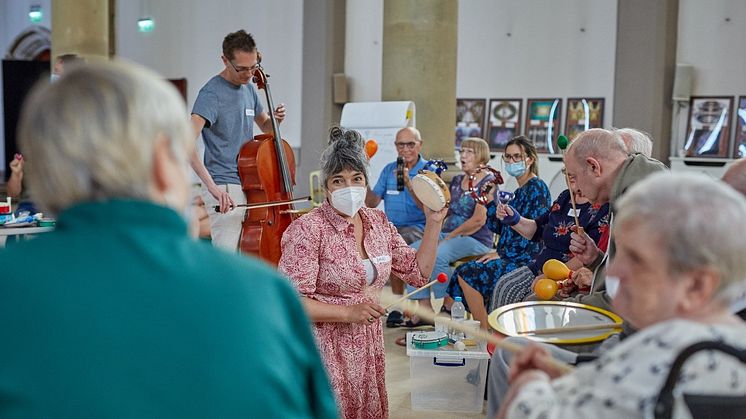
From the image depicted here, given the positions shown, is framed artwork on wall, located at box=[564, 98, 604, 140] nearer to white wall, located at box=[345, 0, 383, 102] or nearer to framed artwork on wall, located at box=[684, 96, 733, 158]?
framed artwork on wall, located at box=[684, 96, 733, 158]

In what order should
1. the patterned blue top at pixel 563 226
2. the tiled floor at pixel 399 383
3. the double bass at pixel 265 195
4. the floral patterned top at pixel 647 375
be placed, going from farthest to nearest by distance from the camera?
the double bass at pixel 265 195
the tiled floor at pixel 399 383
the patterned blue top at pixel 563 226
the floral patterned top at pixel 647 375

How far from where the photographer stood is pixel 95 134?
1.22 meters

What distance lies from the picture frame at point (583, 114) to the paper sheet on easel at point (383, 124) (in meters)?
2.73

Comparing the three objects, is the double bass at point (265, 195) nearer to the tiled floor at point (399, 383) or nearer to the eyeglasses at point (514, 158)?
the tiled floor at point (399, 383)

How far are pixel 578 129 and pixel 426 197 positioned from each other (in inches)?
257

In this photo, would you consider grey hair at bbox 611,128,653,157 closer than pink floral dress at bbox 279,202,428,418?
No

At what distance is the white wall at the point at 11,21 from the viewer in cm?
1537

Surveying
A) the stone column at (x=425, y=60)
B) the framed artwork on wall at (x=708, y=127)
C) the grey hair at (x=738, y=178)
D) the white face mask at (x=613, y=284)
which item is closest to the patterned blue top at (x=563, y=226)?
the grey hair at (x=738, y=178)

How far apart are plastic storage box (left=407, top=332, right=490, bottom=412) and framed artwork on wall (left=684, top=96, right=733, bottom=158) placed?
18.5 feet

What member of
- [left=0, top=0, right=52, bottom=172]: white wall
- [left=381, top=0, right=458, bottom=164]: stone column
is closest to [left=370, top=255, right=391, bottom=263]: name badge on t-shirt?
[left=381, top=0, right=458, bottom=164]: stone column

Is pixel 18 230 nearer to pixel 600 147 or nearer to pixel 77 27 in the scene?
pixel 600 147

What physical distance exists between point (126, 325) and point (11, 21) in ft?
54.8

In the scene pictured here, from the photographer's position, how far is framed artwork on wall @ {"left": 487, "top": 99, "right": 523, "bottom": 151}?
10281 mm

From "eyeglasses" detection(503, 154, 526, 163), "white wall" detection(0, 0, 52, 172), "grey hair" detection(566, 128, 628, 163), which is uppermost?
"white wall" detection(0, 0, 52, 172)
